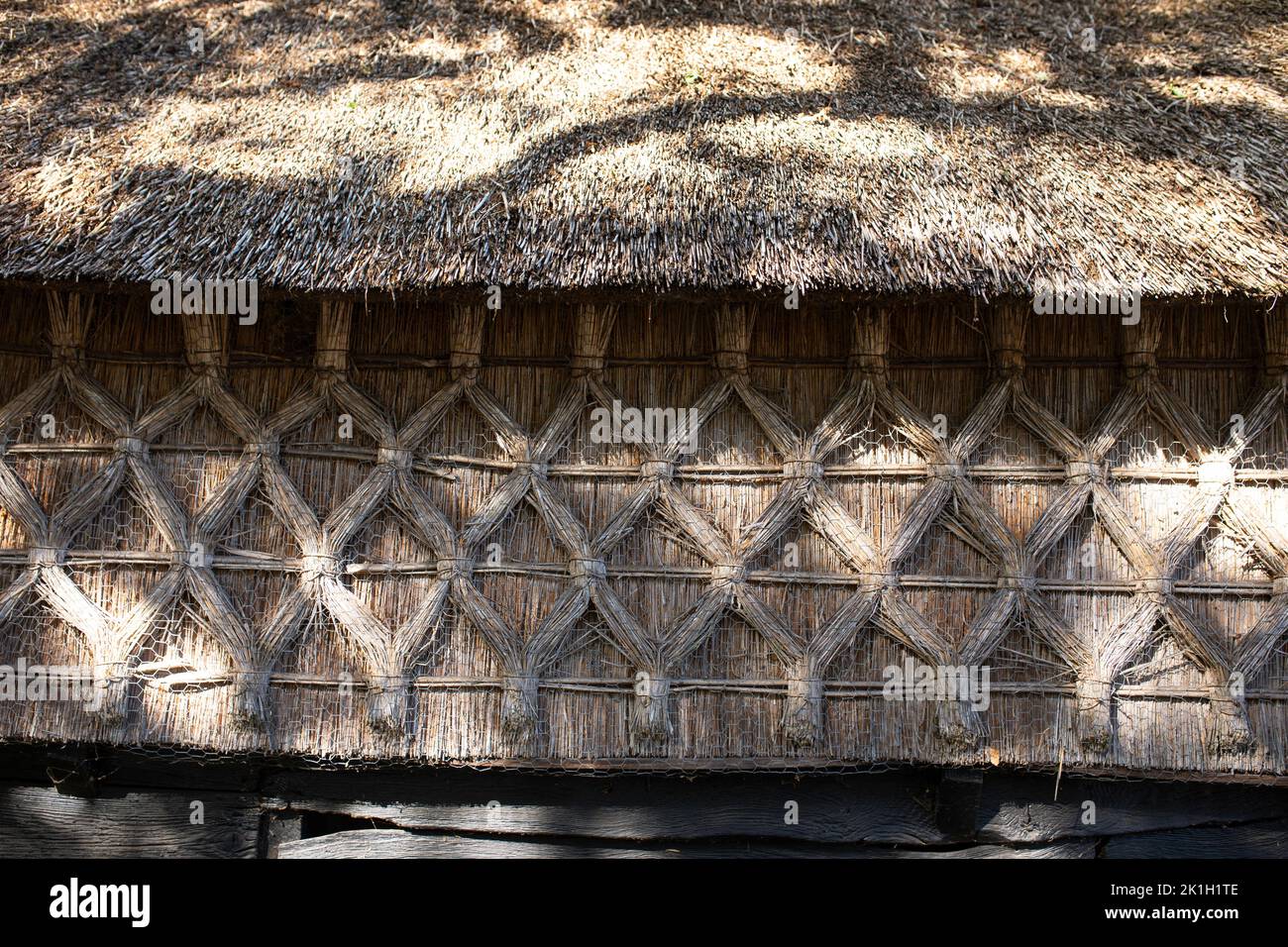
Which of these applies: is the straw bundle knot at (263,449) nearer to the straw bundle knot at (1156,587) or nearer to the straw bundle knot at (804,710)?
the straw bundle knot at (804,710)

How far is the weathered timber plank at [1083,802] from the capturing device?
3.91 m

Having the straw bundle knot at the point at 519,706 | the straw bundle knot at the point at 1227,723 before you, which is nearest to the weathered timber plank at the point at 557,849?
the straw bundle knot at the point at 519,706

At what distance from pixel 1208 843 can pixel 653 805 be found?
2.47 metres

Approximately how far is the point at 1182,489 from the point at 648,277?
2.49 m

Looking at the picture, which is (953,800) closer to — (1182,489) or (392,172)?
(1182,489)

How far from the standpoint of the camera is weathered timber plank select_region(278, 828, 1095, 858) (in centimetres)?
393

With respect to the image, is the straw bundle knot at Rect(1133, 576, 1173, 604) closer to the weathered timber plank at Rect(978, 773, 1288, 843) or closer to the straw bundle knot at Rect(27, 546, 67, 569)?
the weathered timber plank at Rect(978, 773, 1288, 843)

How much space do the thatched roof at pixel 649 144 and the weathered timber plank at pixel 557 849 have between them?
7.88 feet

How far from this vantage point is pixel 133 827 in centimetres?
397

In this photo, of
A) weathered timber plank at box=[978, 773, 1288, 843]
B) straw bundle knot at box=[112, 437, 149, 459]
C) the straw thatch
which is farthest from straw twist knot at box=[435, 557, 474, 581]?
weathered timber plank at box=[978, 773, 1288, 843]

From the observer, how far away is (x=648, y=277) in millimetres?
3264

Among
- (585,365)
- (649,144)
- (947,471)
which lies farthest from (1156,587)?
(649,144)

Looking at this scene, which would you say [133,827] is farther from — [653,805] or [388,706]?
[653,805]

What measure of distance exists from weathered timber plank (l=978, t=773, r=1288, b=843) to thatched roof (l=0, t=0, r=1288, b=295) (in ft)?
7.04
